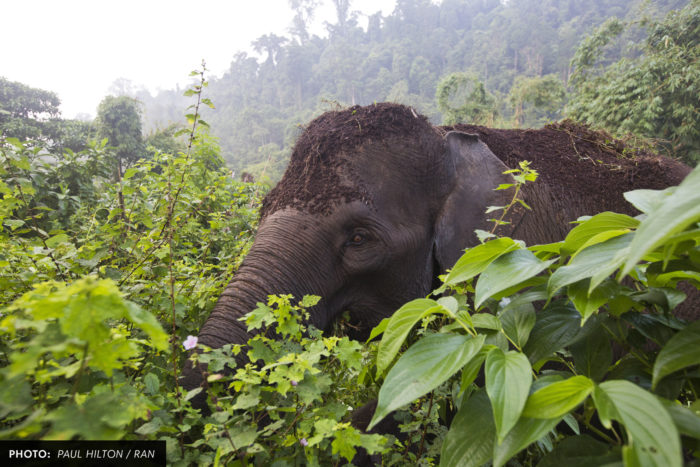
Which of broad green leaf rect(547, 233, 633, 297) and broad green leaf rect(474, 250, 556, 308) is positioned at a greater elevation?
broad green leaf rect(547, 233, 633, 297)

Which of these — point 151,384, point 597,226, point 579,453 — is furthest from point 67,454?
point 597,226

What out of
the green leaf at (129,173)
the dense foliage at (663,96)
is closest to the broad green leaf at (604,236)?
the green leaf at (129,173)

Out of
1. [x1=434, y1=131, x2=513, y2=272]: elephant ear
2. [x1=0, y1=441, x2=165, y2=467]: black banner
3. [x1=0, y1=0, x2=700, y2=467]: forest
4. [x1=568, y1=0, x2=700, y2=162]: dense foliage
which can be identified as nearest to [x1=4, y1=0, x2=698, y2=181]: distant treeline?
[x1=568, y1=0, x2=700, y2=162]: dense foliage

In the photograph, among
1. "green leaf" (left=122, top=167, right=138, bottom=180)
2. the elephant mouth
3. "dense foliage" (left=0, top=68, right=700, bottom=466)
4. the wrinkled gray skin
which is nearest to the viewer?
"dense foliage" (left=0, top=68, right=700, bottom=466)

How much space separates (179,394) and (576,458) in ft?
3.60

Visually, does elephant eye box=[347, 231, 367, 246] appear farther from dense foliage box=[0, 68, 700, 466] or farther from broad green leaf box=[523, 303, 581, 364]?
broad green leaf box=[523, 303, 581, 364]

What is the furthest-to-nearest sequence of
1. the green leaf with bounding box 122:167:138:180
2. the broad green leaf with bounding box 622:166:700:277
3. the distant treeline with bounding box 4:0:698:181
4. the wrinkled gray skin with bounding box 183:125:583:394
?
the distant treeline with bounding box 4:0:698:181, the wrinkled gray skin with bounding box 183:125:583:394, the green leaf with bounding box 122:167:138:180, the broad green leaf with bounding box 622:166:700:277

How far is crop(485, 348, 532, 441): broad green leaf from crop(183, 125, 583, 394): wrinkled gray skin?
1.39 metres

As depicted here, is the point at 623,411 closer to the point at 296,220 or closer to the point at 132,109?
the point at 296,220

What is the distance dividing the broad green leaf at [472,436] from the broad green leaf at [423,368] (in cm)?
11

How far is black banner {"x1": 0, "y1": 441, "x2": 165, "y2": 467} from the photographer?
72 centimetres

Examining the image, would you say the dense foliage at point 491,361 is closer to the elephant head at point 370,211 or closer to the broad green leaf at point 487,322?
the broad green leaf at point 487,322

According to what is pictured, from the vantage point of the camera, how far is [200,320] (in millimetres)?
1976

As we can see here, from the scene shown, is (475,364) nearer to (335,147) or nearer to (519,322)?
(519,322)
